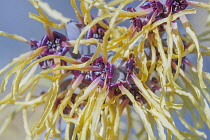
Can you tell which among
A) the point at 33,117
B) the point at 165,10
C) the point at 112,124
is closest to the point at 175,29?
the point at 165,10

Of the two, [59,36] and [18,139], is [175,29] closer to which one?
[59,36]

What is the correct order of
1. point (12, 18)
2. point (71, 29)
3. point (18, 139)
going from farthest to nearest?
point (12, 18), point (18, 139), point (71, 29)

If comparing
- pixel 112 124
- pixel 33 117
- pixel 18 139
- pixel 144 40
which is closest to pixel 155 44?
pixel 144 40

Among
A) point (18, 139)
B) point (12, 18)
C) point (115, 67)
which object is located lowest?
point (18, 139)

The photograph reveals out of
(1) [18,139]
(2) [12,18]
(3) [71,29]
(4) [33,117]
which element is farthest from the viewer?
(2) [12,18]

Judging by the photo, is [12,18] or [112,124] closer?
[112,124]

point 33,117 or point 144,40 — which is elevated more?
point 144,40

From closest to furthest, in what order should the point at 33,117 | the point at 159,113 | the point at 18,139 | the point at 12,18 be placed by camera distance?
the point at 159,113
the point at 33,117
the point at 18,139
the point at 12,18

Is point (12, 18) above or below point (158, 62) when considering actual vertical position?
above

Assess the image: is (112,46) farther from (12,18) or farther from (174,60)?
(12,18)

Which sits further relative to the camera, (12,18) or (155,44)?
(12,18)
